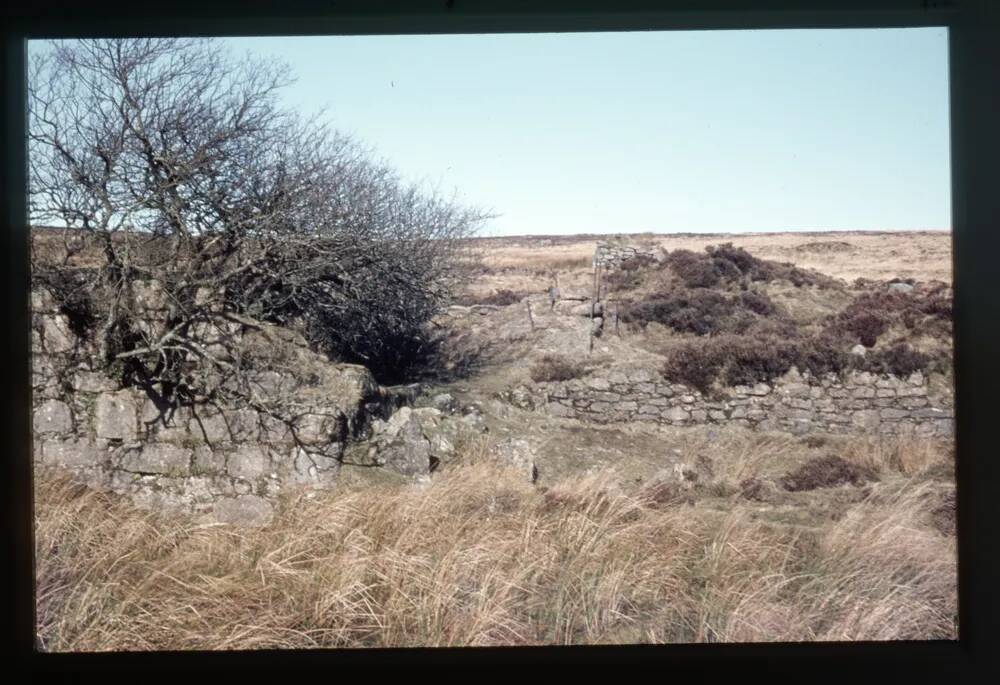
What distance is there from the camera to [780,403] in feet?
20.2

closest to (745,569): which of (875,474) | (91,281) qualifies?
(875,474)

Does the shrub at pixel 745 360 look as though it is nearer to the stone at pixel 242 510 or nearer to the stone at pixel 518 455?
the stone at pixel 518 455

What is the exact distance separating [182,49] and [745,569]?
13.9 feet

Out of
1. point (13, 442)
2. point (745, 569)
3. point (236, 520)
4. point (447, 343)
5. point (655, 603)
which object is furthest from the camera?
point (447, 343)

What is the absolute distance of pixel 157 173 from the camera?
500 cm

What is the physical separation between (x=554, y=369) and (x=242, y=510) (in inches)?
96.1

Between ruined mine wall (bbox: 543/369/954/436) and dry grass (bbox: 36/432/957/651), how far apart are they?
110 centimetres

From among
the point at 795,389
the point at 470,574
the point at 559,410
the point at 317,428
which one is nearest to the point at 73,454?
the point at 317,428

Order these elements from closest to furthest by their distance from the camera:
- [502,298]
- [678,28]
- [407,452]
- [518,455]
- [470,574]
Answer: [678,28]
[470,574]
[407,452]
[518,455]
[502,298]

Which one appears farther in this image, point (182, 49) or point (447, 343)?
point (447, 343)

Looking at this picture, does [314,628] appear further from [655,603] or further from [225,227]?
[225,227]

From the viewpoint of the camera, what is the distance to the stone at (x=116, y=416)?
4891 mm

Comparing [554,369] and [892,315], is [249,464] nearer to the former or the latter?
[554,369]

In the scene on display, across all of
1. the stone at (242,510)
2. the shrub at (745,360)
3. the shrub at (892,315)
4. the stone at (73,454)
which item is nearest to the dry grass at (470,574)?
the stone at (73,454)
